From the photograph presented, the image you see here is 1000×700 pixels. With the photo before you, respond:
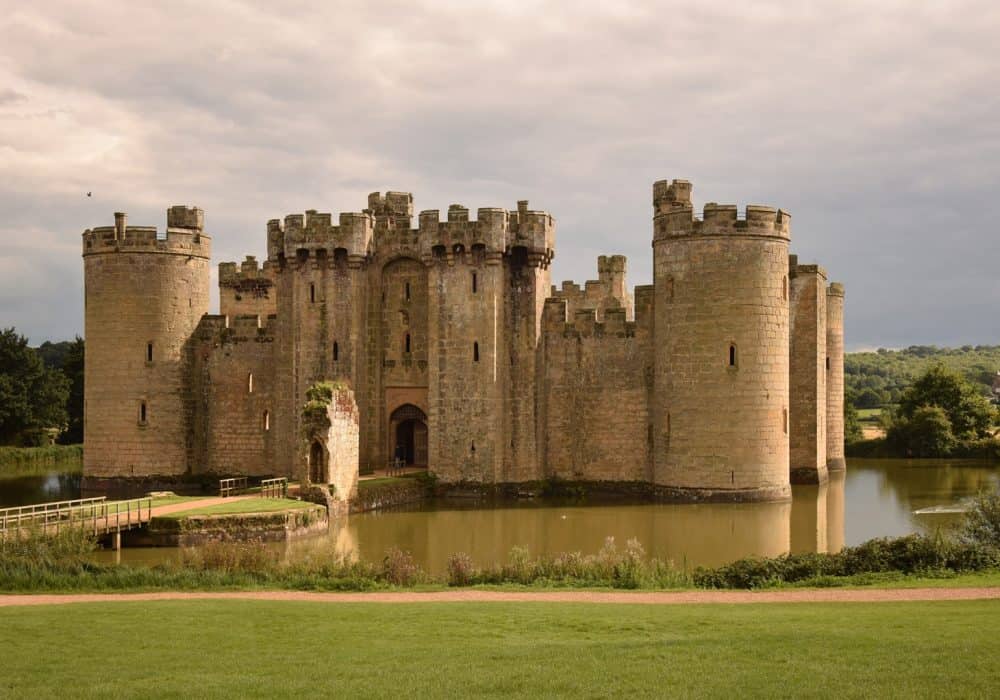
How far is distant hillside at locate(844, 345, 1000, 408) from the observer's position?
317ft

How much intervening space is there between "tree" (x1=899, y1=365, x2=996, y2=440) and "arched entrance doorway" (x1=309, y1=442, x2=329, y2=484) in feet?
101

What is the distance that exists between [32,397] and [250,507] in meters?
32.8

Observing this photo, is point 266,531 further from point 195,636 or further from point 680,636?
point 680,636

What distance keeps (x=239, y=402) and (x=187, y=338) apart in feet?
9.28

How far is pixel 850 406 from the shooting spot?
56.1m

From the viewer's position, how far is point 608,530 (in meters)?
28.3

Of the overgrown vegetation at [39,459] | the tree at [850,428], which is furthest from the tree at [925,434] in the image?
the overgrown vegetation at [39,459]

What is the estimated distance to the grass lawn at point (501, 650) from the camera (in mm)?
10867

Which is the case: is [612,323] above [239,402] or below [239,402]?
above

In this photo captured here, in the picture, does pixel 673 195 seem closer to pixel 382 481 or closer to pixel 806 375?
pixel 806 375

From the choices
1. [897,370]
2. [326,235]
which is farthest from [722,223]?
[897,370]

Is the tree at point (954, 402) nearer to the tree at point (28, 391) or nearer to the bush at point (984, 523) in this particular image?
the bush at point (984, 523)

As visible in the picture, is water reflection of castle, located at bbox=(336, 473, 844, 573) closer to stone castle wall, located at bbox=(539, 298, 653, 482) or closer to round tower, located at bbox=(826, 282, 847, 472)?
stone castle wall, located at bbox=(539, 298, 653, 482)

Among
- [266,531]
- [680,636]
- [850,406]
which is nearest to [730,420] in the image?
[266,531]
